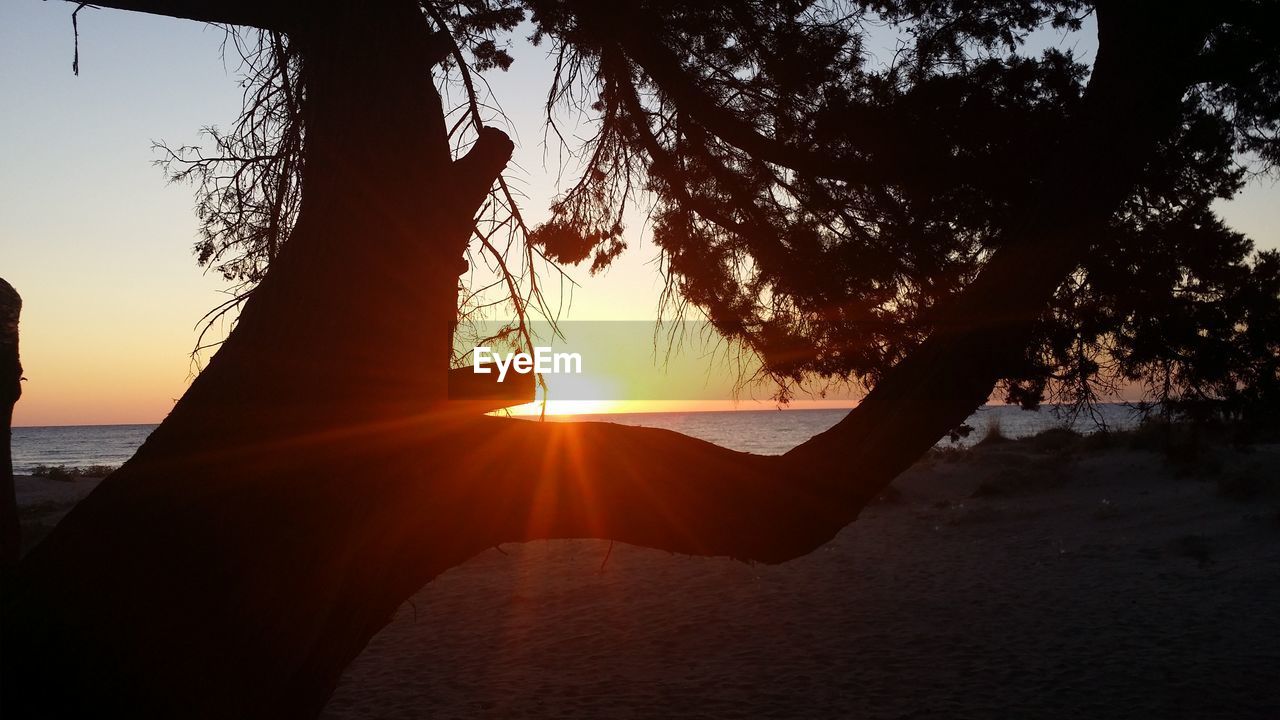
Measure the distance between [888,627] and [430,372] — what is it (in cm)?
740

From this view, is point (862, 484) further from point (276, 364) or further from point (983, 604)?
point (983, 604)

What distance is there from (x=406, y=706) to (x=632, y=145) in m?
4.69

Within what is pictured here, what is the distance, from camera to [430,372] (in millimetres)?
2748

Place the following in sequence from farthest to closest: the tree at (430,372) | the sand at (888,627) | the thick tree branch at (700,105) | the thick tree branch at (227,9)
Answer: the sand at (888,627)
the thick tree branch at (700,105)
the thick tree branch at (227,9)
the tree at (430,372)

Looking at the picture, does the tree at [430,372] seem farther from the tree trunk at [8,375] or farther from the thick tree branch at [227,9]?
the tree trunk at [8,375]

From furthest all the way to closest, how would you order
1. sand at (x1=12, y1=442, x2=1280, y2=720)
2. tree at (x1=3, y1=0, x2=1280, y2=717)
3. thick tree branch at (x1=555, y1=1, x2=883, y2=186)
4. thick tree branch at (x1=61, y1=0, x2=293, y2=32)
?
sand at (x1=12, y1=442, x2=1280, y2=720)
thick tree branch at (x1=555, y1=1, x2=883, y2=186)
thick tree branch at (x1=61, y1=0, x2=293, y2=32)
tree at (x1=3, y1=0, x2=1280, y2=717)

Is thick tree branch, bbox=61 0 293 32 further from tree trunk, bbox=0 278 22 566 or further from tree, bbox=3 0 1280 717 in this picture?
tree trunk, bbox=0 278 22 566

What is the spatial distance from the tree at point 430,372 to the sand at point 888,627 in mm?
3459

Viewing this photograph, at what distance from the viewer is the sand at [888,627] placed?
6703 millimetres

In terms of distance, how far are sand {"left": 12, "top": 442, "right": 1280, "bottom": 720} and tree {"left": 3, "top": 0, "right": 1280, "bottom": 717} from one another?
136 inches

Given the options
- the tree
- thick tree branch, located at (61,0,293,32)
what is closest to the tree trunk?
the tree

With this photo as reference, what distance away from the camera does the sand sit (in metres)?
6.70

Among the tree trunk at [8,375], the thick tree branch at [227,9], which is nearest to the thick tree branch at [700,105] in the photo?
the thick tree branch at [227,9]

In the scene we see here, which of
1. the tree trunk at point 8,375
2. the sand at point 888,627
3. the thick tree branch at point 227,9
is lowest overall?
the sand at point 888,627
